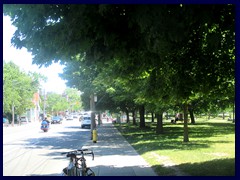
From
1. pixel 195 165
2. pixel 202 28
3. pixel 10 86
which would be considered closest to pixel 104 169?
pixel 195 165

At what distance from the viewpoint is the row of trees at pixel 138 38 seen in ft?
25.8

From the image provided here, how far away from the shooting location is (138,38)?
9.73m

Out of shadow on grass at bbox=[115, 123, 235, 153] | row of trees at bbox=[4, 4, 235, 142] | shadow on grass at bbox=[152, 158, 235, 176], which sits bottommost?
shadow on grass at bbox=[115, 123, 235, 153]

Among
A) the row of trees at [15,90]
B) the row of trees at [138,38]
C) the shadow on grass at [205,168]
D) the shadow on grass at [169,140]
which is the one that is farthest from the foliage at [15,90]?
the shadow on grass at [205,168]

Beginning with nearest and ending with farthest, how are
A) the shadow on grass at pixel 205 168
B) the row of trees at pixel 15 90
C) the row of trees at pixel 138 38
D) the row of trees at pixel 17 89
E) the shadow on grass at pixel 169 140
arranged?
the row of trees at pixel 138 38
the shadow on grass at pixel 205 168
the shadow on grass at pixel 169 140
the row of trees at pixel 15 90
the row of trees at pixel 17 89

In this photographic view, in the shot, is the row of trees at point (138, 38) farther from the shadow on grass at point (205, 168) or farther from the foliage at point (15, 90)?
the foliage at point (15, 90)

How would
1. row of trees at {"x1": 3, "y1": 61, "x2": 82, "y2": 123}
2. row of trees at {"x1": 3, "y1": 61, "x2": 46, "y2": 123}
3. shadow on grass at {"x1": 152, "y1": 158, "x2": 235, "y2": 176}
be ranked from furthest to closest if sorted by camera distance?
row of trees at {"x1": 3, "y1": 61, "x2": 82, "y2": 123}, row of trees at {"x1": 3, "y1": 61, "x2": 46, "y2": 123}, shadow on grass at {"x1": 152, "y1": 158, "x2": 235, "y2": 176}

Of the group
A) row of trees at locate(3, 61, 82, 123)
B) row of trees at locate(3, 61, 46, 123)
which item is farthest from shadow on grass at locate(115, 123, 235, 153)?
row of trees at locate(3, 61, 46, 123)

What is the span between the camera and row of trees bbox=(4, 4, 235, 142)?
7855 mm

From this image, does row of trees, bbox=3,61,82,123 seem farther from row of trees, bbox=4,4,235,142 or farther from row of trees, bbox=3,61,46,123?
row of trees, bbox=4,4,235,142

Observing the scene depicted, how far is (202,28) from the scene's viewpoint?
961 centimetres

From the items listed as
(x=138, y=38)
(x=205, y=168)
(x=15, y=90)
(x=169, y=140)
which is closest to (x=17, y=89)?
(x=15, y=90)

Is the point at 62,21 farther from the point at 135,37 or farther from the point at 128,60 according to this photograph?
the point at 128,60

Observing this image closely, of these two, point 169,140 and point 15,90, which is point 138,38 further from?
point 15,90
